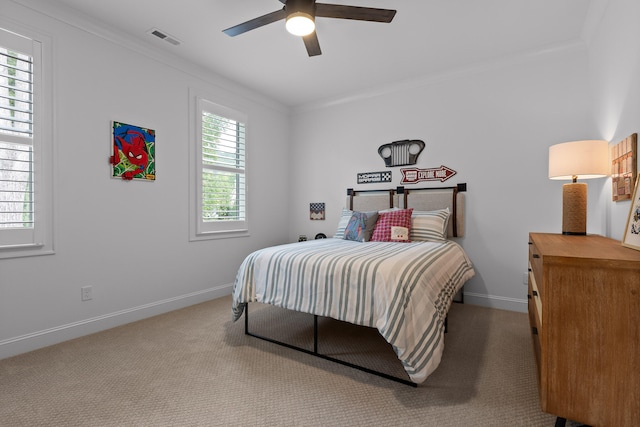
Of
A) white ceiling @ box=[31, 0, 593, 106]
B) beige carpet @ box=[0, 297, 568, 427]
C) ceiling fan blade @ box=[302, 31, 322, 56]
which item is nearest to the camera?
beige carpet @ box=[0, 297, 568, 427]

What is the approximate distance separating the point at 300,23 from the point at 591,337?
2.28 metres

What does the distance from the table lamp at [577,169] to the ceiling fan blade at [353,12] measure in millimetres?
1505

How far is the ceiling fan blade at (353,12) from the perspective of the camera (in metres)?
2.01

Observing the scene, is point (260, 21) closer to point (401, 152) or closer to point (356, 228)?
point (356, 228)

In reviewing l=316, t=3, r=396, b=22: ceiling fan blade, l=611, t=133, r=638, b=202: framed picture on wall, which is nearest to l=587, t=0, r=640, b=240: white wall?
l=611, t=133, r=638, b=202: framed picture on wall

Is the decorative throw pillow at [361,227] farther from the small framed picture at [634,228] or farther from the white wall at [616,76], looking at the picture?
the small framed picture at [634,228]

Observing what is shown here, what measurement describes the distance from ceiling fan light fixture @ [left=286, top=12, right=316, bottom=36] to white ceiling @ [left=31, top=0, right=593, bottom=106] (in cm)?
46

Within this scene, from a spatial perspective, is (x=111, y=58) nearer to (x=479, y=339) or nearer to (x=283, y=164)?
(x=283, y=164)

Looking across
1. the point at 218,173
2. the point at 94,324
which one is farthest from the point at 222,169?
the point at 94,324

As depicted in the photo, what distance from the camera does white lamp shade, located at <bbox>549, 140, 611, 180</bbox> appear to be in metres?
2.08

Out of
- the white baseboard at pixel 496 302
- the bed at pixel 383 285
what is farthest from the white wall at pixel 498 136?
the bed at pixel 383 285

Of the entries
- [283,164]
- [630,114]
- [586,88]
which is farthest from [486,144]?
[283,164]

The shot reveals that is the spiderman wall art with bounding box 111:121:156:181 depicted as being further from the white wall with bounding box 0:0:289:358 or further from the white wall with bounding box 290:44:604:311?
the white wall with bounding box 290:44:604:311

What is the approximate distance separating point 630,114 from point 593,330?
145cm
